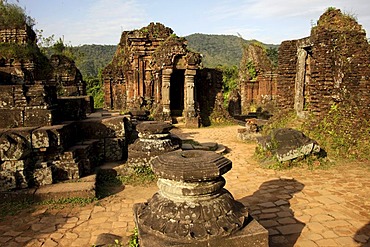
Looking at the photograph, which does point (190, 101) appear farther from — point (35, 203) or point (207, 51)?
point (207, 51)

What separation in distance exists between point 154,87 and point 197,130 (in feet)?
14.8

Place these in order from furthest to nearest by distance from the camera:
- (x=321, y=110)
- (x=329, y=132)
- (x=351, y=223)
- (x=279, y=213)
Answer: (x=321, y=110) → (x=329, y=132) → (x=279, y=213) → (x=351, y=223)

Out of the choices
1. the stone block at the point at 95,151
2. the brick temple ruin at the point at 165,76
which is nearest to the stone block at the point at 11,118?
the stone block at the point at 95,151

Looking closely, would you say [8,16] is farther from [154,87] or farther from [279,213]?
[279,213]

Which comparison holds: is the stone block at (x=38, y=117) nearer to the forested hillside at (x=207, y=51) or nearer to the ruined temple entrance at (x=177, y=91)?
the ruined temple entrance at (x=177, y=91)

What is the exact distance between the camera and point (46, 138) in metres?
5.20

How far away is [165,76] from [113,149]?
7.95m

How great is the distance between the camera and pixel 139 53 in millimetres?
16141

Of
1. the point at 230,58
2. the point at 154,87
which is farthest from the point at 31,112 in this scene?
the point at 230,58

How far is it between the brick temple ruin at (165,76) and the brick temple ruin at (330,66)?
5.11m

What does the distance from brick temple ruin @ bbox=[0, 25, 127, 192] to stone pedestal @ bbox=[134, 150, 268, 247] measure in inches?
116

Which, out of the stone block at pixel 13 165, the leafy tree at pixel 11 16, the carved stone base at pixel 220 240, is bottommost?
the carved stone base at pixel 220 240

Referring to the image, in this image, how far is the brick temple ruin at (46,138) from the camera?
4930 mm

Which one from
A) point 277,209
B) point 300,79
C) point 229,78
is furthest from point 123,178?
point 229,78
